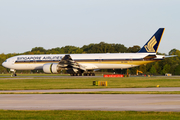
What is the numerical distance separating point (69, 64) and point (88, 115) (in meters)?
42.9

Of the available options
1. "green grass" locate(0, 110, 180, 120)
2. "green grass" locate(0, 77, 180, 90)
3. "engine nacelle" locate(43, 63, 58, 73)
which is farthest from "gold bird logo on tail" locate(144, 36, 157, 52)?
"green grass" locate(0, 110, 180, 120)

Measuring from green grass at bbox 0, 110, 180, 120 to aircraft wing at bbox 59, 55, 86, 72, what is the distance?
1615 inches

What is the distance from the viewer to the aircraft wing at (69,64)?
176 feet

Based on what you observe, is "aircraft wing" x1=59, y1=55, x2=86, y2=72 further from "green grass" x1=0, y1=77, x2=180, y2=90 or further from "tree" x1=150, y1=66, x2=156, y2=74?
"tree" x1=150, y1=66, x2=156, y2=74

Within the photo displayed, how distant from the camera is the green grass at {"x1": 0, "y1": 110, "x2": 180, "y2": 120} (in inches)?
426

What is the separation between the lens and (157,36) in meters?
53.9

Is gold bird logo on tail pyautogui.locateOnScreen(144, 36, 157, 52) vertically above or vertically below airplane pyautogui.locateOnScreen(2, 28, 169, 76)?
above

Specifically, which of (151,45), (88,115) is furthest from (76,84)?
(151,45)

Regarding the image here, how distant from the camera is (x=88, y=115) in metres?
11.5

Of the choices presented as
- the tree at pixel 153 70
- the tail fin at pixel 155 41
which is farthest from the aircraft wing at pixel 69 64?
the tree at pixel 153 70

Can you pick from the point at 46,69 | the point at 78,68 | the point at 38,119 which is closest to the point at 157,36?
the point at 78,68

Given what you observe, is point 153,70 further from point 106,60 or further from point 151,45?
point 106,60

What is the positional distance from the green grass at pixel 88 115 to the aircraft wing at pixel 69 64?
41024mm

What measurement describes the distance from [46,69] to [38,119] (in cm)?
4398
